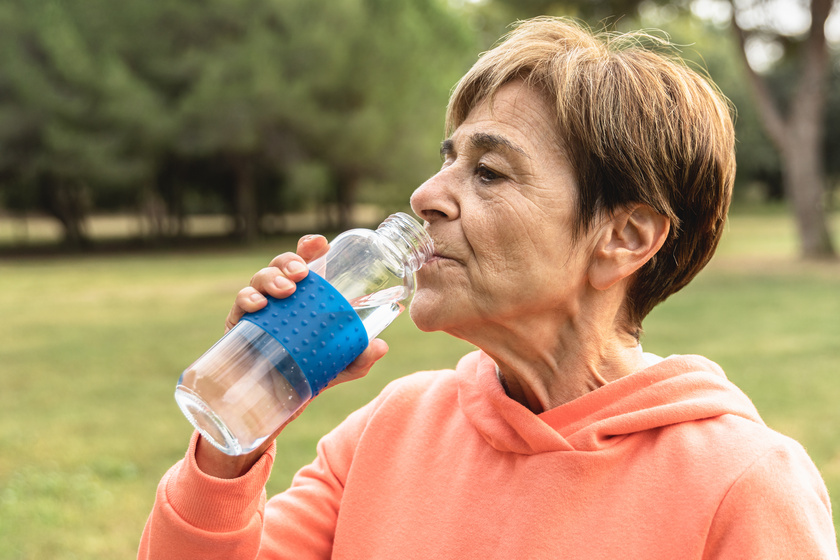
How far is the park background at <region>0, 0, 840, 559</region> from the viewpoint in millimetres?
6234

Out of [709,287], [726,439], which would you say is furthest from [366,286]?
[709,287]

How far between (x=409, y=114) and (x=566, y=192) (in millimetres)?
25578

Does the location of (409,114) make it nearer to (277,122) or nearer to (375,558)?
(277,122)

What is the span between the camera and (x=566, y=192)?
1.63 meters

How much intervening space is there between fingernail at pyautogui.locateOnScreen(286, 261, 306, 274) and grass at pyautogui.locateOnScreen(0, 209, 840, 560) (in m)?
3.66

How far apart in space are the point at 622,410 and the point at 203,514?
0.87 m

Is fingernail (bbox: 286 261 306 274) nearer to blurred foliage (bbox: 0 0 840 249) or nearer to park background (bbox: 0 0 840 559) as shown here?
park background (bbox: 0 0 840 559)

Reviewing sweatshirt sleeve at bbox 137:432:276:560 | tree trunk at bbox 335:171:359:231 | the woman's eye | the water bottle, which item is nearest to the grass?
sweatshirt sleeve at bbox 137:432:276:560

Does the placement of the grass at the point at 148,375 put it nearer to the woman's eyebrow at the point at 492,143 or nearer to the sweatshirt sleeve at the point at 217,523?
the sweatshirt sleeve at the point at 217,523

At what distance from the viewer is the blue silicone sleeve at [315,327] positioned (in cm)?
144

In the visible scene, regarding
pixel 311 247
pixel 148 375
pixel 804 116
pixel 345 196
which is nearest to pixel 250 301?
pixel 311 247

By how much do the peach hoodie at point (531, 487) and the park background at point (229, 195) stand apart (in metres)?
0.89

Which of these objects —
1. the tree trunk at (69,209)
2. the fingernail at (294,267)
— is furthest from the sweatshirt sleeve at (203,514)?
the tree trunk at (69,209)

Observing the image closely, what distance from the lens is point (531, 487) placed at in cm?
155
